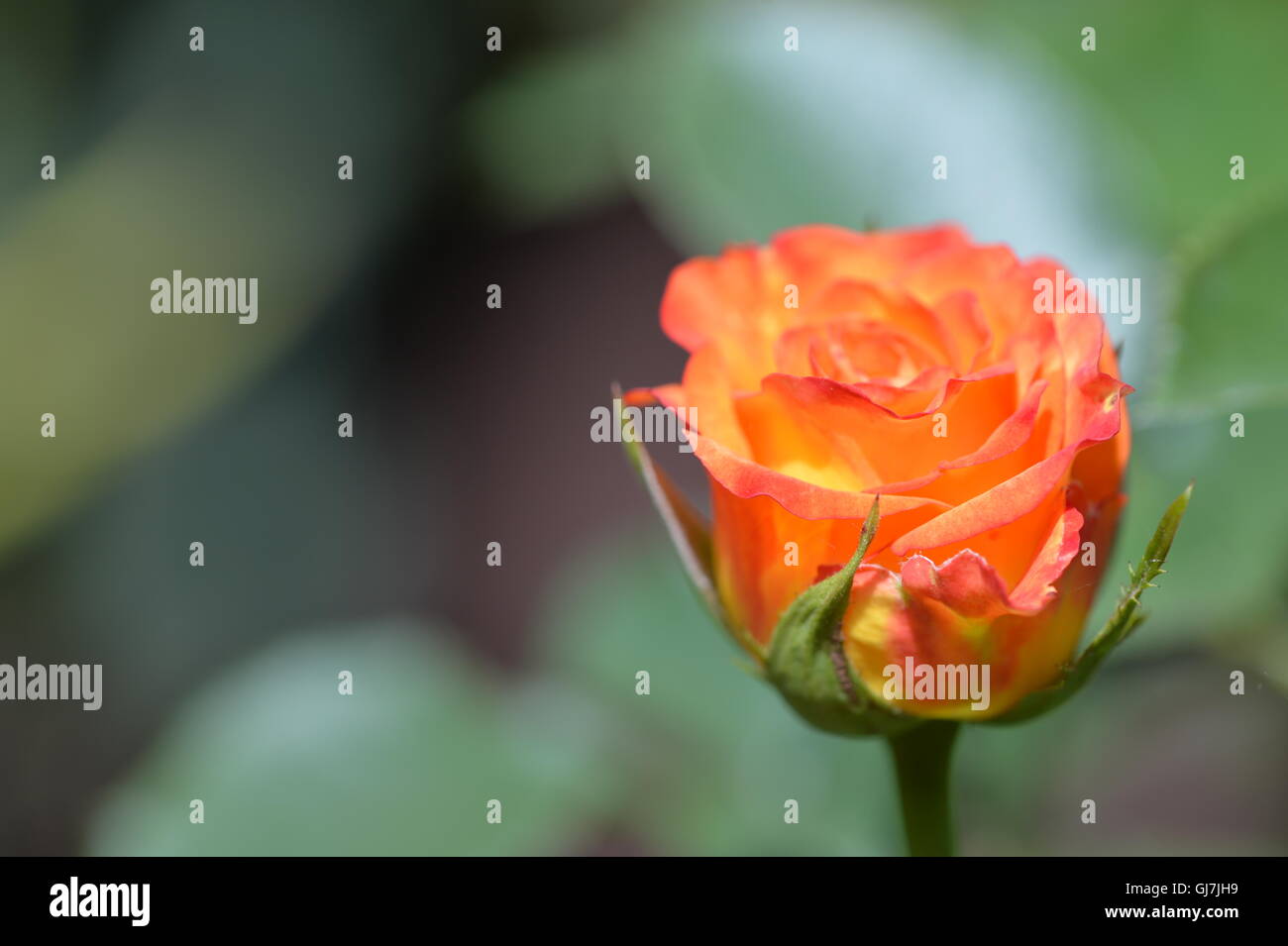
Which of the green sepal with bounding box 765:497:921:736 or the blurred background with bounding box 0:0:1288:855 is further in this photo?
the blurred background with bounding box 0:0:1288:855

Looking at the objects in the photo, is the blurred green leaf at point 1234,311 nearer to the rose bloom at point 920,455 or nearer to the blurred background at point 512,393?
the blurred background at point 512,393

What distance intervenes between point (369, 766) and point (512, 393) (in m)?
0.86

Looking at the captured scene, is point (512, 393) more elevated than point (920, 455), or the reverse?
point (512, 393)

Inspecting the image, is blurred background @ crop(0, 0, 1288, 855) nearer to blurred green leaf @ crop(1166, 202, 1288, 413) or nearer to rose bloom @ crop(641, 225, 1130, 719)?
blurred green leaf @ crop(1166, 202, 1288, 413)

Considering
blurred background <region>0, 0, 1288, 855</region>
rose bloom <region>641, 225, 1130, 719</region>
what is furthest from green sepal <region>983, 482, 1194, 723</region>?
blurred background <region>0, 0, 1288, 855</region>

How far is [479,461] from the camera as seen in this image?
1487mm

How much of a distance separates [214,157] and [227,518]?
386mm

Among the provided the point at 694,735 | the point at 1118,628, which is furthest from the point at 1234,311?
the point at 694,735

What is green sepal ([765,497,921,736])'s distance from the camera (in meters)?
0.31

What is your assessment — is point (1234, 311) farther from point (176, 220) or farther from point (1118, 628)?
point (176, 220)

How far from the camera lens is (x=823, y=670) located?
330mm

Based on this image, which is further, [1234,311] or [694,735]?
[694,735]

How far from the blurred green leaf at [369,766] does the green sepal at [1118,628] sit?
407mm

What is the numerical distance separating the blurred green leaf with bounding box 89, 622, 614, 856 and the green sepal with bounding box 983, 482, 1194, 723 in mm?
407
